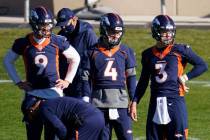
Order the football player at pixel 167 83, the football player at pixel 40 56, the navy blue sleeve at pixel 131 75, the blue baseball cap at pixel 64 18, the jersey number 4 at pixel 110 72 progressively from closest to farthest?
the football player at pixel 167 83
the football player at pixel 40 56
the jersey number 4 at pixel 110 72
the navy blue sleeve at pixel 131 75
the blue baseball cap at pixel 64 18

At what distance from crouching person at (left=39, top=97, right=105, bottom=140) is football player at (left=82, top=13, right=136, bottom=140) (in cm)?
128

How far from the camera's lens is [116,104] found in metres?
10.1

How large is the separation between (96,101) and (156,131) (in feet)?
2.74

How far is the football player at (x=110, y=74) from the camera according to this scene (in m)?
10.1

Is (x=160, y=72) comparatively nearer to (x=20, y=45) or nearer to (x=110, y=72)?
(x=110, y=72)

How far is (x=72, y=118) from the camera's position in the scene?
8805mm

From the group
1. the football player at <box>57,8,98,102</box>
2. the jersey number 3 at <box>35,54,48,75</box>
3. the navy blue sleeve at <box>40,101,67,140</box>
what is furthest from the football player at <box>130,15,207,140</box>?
the football player at <box>57,8,98,102</box>

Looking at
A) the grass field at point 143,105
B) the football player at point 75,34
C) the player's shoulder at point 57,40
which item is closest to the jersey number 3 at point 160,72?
the player's shoulder at point 57,40

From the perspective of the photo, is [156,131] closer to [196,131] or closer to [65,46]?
[65,46]

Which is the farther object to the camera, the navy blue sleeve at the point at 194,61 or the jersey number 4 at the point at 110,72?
the jersey number 4 at the point at 110,72

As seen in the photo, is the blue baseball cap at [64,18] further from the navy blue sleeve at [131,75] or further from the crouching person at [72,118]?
the crouching person at [72,118]

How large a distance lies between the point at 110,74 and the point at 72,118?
4.94ft

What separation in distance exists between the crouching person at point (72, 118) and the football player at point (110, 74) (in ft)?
4.21

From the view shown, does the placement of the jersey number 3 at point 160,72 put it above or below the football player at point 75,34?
below
